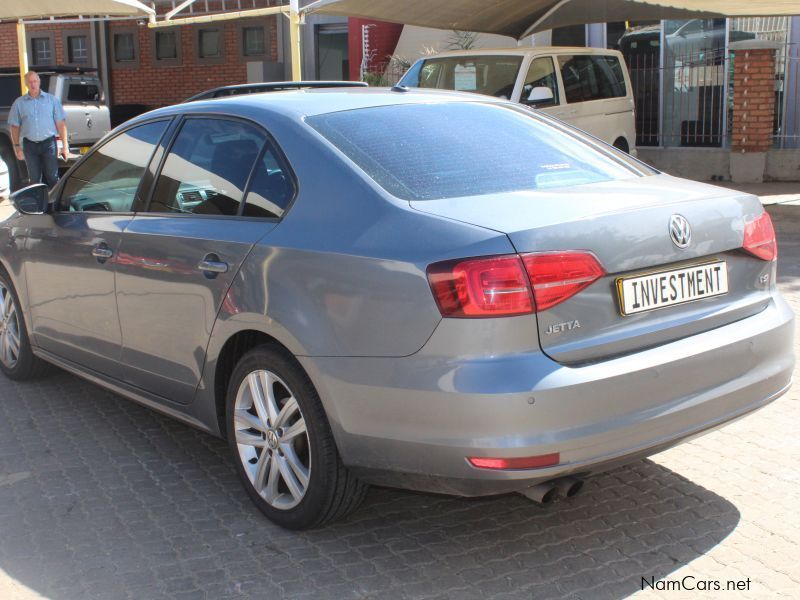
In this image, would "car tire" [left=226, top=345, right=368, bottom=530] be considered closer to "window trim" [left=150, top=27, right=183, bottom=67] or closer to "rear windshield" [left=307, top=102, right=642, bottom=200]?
"rear windshield" [left=307, top=102, right=642, bottom=200]

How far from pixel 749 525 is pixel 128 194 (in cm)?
304

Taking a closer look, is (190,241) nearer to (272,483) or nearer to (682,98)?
(272,483)

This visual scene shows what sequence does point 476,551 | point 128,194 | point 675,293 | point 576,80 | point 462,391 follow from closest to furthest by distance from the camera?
point 462,391 < point 675,293 < point 476,551 < point 128,194 < point 576,80

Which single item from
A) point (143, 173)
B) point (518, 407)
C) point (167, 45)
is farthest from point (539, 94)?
point (167, 45)

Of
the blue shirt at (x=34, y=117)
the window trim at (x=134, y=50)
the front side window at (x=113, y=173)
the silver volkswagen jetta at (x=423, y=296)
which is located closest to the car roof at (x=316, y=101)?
the silver volkswagen jetta at (x=423, y=296)

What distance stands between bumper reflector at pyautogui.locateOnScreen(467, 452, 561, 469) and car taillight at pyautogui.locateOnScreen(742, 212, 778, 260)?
116 centimetres

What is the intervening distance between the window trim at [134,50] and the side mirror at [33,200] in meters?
20.9

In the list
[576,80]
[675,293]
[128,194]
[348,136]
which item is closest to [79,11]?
[576,80]

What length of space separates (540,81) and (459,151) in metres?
9.23

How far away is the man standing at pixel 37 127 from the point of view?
Answer: 13.5 meters

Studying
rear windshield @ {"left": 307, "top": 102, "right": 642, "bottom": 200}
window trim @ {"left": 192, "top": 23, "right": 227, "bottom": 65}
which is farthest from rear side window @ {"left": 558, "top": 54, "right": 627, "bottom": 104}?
window trim @ {"left": 192, "top": 23, "right": 227, "bottom": 65}

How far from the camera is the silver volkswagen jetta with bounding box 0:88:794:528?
128 inches

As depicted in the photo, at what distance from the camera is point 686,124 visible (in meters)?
16.8

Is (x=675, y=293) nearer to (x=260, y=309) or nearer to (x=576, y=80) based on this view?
(x=260, y=309)
